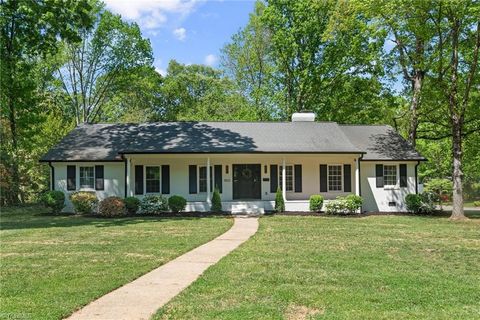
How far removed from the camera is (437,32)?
19453 mm

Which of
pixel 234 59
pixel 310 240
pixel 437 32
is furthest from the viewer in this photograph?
pixel 234 59

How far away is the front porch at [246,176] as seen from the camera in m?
21.6

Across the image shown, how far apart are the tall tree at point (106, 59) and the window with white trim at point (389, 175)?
20732mm

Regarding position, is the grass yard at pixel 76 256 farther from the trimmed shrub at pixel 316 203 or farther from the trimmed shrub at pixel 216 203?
the trimmed shrub at pixel 316 203

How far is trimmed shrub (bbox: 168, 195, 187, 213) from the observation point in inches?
789

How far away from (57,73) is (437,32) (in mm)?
29435

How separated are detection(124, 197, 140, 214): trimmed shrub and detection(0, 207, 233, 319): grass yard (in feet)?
9.34

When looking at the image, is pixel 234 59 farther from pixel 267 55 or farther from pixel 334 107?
pixel 334 107

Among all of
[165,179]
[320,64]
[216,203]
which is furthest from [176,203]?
[320,64]

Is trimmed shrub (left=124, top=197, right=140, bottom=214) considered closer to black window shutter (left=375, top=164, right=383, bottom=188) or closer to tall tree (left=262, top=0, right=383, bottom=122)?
→ black window shutter (left=375, top=164, right=383, bottom=188)

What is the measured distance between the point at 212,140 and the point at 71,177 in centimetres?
687

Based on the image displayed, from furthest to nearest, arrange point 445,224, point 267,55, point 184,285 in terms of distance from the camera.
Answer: point 267,55
point 445,224
point 184,285

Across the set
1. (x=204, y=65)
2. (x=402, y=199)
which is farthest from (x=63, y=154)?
(x=204, y=65)

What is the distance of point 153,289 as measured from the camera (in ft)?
21.9
